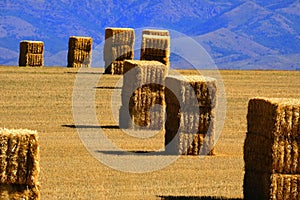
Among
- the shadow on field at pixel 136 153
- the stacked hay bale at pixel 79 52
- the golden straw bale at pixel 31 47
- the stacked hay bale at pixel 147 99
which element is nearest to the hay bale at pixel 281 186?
the shadow on field at pixel 136 153

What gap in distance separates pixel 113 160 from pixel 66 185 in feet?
8.75


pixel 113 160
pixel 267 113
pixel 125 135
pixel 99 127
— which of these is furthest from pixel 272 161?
pixel 99 127

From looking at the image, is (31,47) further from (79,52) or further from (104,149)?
(104,149)

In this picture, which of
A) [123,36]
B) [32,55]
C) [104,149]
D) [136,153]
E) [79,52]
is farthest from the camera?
[79,52]

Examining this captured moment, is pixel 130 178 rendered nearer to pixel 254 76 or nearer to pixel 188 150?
pixel 188 150

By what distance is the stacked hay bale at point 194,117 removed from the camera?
19.7 metres

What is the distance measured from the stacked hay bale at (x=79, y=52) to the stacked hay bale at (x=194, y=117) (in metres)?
21.4

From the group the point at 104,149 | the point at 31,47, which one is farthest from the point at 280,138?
the point at 31,47

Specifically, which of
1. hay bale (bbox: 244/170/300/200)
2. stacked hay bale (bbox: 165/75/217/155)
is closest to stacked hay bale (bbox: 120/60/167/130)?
stacked hay bale (bbox: 165/75/217/155)

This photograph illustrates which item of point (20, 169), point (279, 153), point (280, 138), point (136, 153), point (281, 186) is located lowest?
point (281, 186)

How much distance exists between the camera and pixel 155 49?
115 feet

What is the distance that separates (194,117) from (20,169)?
7.48m

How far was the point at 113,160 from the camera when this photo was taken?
19141 mm

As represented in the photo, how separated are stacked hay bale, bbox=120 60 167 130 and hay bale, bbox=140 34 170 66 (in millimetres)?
10417
